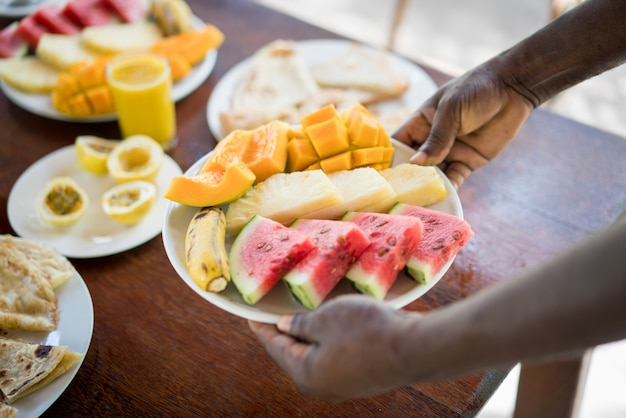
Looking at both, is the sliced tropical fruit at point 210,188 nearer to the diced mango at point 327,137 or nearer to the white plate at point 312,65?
the diced mango at point 327,137

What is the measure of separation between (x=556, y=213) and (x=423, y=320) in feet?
3.40

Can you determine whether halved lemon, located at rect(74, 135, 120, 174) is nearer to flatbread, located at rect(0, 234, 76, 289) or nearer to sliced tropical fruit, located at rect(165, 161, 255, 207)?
flatbread, located at rect(0, 234, 76, 289)

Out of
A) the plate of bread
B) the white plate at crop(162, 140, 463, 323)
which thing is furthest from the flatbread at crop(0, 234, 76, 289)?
the white plate at crop(162, 140, 463, 323)

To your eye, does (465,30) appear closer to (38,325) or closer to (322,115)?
(322,115)

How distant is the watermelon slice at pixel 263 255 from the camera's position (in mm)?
1086

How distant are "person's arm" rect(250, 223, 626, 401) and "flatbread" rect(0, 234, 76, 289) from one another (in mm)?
682

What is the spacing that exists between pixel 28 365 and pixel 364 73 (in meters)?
1.55

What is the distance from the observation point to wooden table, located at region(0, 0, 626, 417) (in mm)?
1253

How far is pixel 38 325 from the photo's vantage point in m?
1.29

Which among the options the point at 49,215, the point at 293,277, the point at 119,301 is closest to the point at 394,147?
the point at 293,277

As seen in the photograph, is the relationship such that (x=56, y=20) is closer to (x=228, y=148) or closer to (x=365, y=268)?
(x=228, y=148)

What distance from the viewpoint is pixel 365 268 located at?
3.62 feet

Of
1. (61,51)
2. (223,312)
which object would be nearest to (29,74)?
(61,51)

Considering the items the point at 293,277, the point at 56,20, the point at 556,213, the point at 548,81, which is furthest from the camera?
the point at 56,20
